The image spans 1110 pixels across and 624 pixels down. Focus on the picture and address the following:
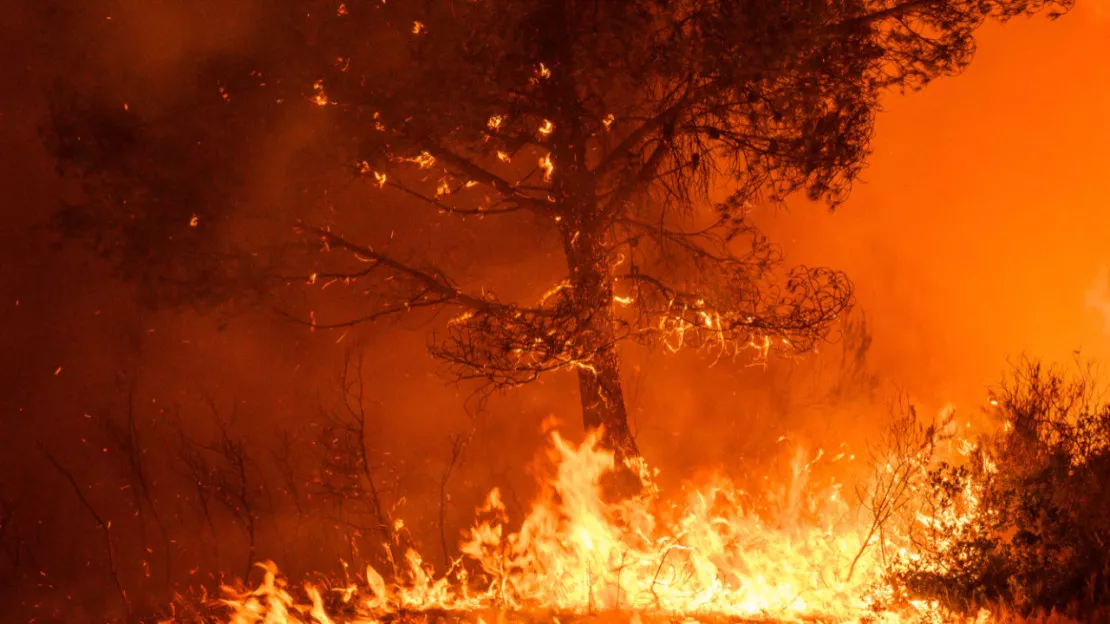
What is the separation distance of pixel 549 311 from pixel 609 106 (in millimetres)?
1726

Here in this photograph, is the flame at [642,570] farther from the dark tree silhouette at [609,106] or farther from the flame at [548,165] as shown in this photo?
the flame at [548,165]

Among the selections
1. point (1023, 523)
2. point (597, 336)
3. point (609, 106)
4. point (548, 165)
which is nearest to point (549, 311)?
point (597, 336)

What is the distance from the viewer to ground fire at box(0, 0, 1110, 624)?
6.68 m

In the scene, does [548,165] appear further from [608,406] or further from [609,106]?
[608,406]

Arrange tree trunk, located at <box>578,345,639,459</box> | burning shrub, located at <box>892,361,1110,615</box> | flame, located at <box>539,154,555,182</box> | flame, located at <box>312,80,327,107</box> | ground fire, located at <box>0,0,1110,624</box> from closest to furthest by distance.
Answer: burning shrub, located at <box>892,361,1110,615</box>, ground fire, located at <box>0,0,1110,624</box>, flame, located at <box>312,80,327,107</box>, flame, located at <box>539,154,555,182</box>, tree trunk, located at <box>578,345,639,459</box>

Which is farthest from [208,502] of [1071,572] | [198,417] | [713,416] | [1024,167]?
[1024,167]

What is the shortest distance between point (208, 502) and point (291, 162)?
16.1 ft

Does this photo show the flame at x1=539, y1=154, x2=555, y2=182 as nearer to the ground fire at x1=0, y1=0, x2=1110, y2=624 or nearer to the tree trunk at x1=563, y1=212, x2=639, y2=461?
the ground fire at x1=0, y1=0, x2=1110, y2=624

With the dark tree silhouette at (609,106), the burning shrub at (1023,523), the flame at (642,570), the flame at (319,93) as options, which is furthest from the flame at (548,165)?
the burning shrub at (1023,523)

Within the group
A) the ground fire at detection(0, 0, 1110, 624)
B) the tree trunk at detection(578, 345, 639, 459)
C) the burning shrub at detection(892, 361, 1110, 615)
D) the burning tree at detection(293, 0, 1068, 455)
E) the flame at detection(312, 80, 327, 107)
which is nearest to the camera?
the burning shrub at detection(892, 361, 1110, 615)

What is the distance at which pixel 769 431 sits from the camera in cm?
1195

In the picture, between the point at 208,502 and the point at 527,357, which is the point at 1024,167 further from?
the point at 208,502

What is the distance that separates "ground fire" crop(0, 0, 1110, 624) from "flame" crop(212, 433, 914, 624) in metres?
0.04

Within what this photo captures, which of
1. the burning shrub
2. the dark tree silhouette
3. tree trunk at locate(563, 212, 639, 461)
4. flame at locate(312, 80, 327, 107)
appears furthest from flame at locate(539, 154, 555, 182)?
the burning shrub
